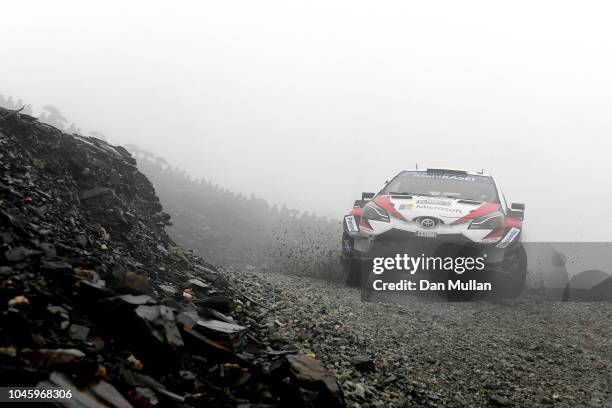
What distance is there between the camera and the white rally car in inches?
252

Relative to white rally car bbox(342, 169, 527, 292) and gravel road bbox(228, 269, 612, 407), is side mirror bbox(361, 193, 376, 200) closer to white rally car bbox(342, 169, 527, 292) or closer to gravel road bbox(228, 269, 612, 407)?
white rally car bbox(342, 169, 527, 292)

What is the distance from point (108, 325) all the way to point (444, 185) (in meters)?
6.56

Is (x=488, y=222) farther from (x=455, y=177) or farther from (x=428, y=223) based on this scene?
(x=455, y=177)

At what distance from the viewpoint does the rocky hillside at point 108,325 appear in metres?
2.21

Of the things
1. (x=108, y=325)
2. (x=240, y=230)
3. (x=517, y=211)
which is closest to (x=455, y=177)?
(x=517, y=211)

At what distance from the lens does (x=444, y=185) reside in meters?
8.14

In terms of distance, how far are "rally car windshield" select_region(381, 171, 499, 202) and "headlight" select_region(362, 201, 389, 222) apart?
82 centimetres

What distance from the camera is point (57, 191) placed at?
165 inches

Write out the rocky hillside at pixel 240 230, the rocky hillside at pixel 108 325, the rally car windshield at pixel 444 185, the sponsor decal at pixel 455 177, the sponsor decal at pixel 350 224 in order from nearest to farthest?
the rocky hillside at pixel 108 325, the sponsor decal at pixel 350 224, the rally car windshield at pixel 444 185, the sponsor decal at pixel 455 177, the rocky hillside at pixel 240 230

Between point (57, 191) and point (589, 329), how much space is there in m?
5.80

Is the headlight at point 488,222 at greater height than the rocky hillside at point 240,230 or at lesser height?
greater

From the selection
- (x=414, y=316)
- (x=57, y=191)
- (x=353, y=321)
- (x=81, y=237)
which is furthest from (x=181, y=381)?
(x=414, y=316)

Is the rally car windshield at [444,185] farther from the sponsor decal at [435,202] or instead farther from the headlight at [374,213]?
the headlight at [374,213]

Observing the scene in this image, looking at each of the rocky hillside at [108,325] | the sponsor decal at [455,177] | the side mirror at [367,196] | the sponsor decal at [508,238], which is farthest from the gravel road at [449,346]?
the sponsor decal at [455,177]
